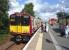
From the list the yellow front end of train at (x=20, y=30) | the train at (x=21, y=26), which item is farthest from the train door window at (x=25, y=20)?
the yellow front end of train at (x=20, y=30)

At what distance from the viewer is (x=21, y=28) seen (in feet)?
85.3

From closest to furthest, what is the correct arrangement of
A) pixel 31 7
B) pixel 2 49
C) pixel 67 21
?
pixel 2 49, pixel 67 21, pixel 31 7

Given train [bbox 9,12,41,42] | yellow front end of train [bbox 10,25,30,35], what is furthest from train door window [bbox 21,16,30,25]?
yellow front end of train [bbox 10,25,30,35]

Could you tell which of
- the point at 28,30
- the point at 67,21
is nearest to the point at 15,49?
the point at 28,30

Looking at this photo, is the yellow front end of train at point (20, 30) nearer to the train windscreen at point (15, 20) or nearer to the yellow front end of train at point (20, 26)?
the yellow front end of train at point (20, 26)

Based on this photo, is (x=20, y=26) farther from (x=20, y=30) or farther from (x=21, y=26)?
(x=20, y=30)

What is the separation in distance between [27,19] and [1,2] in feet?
87.3

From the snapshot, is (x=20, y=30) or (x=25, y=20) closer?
(x=20, y=30)

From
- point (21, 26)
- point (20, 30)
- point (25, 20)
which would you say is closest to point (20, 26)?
point (21, 26)

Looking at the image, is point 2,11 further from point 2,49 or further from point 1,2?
point 2,49

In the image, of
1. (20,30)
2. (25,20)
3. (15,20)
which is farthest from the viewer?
(15,20)

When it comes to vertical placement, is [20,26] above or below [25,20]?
below

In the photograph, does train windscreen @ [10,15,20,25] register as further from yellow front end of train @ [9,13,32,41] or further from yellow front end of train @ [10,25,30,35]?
yellow front end of train @ [10,25,30,35]

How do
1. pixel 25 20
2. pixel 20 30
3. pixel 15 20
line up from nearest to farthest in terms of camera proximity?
pixel 20 30
pixel 25 20
pixel 15 20
